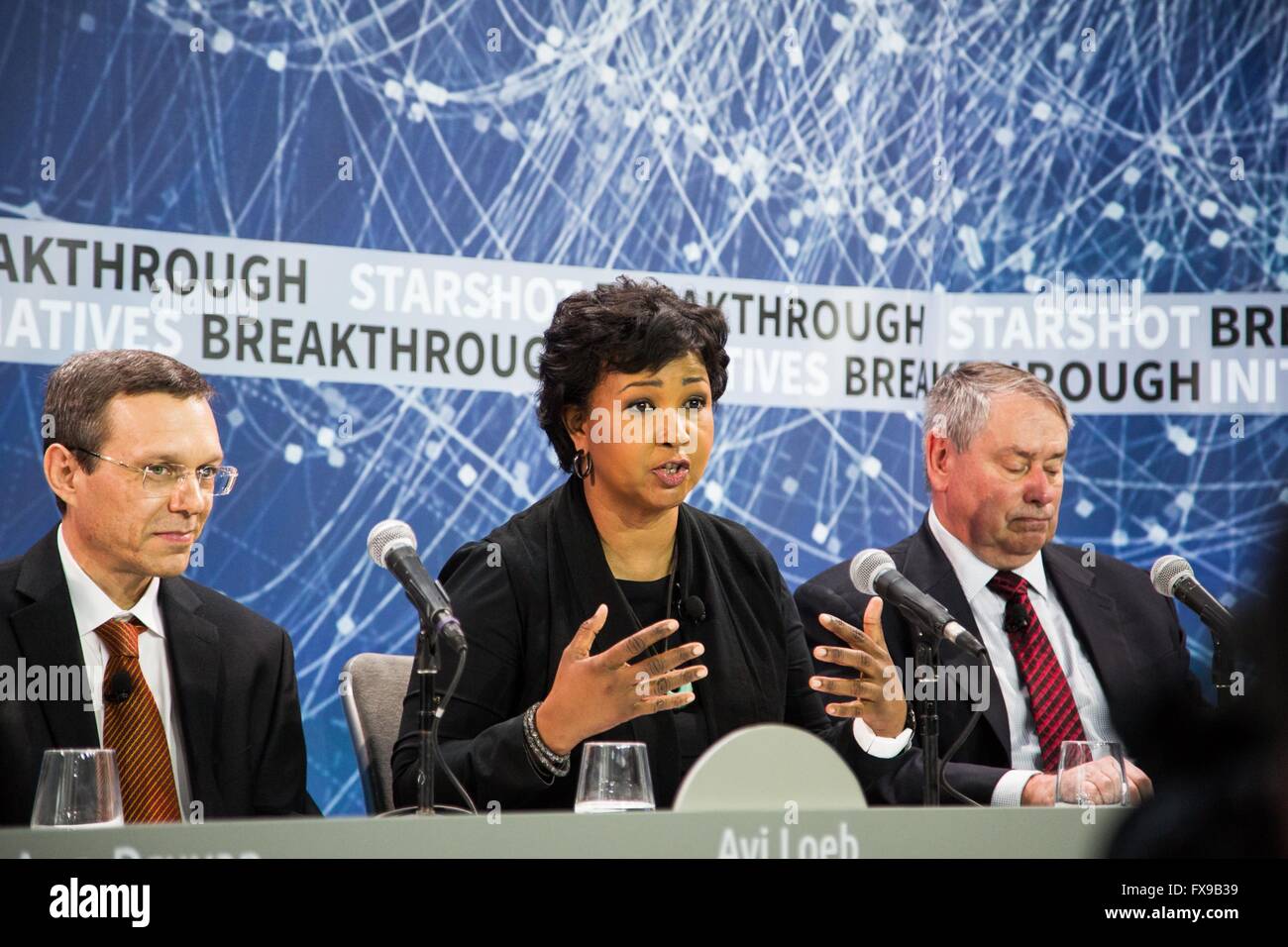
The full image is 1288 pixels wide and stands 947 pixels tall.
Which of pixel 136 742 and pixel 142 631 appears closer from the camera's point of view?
pixel 136 742

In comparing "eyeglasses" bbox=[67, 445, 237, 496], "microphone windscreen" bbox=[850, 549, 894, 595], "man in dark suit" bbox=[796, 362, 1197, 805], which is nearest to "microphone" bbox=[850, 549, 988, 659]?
"microphone windscreen" bbox=[850, 549, 894, 595]

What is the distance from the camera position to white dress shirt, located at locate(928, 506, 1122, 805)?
10.3ft

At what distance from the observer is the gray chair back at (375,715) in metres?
2.86

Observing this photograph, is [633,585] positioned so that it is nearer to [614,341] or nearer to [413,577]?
[614,341]

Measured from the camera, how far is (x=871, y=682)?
2627mm

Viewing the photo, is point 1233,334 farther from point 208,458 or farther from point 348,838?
point 348,838

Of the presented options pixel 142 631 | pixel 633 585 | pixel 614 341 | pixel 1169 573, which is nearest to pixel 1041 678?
pixel 1169 573

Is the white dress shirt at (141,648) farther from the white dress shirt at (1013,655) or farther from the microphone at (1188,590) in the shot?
the microphone at (1188,590)

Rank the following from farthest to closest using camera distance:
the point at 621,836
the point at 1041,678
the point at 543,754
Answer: the point at 1041,678, the point at 543,754, the point at 621,836

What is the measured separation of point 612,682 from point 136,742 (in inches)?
Result: 34.6

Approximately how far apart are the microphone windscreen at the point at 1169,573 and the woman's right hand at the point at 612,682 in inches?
42.2

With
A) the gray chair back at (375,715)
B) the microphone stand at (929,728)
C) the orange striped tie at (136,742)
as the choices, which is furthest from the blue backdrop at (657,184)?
the microphone stand at (929,728)

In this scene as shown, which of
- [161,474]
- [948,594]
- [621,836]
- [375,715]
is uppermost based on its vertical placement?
[161,474]

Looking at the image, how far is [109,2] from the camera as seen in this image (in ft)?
12.4
